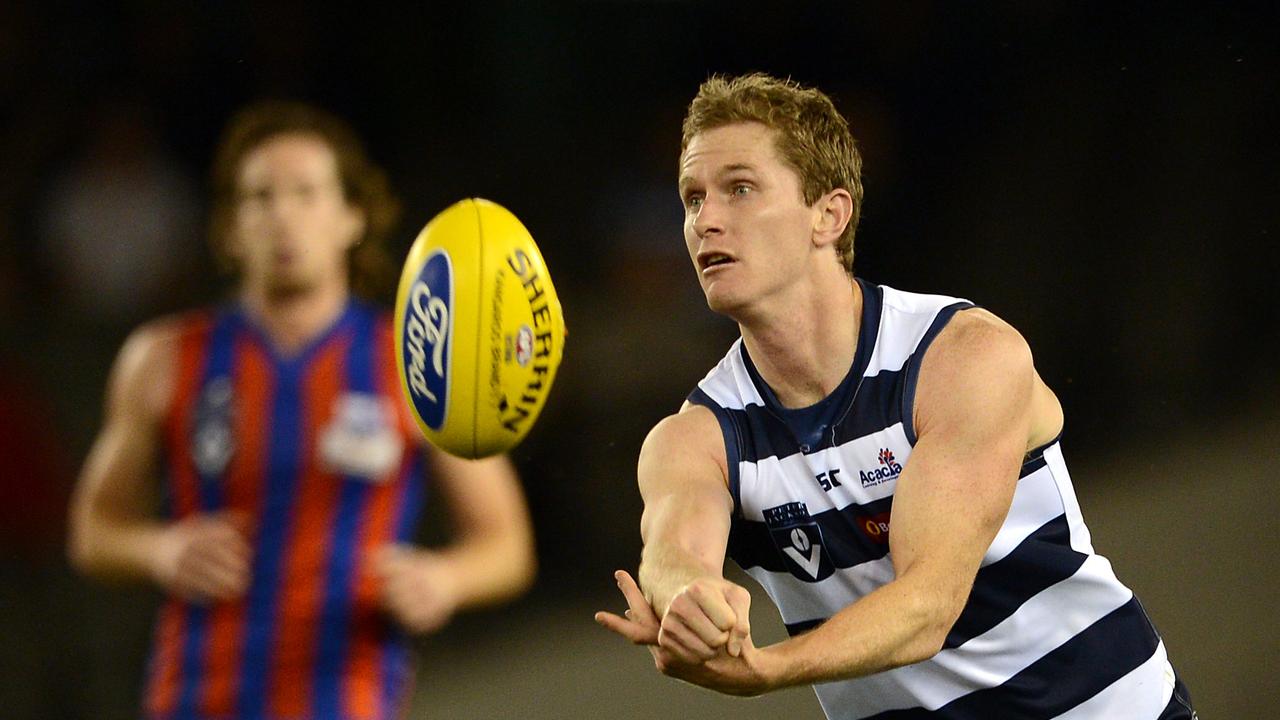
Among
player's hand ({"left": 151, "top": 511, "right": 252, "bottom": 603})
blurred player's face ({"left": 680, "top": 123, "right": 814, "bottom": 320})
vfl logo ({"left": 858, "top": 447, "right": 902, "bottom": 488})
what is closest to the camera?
vfl logo ({"left": 858, "top": 447, "right": 902, "bottom": 488})

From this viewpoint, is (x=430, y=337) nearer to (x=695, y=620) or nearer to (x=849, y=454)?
(x=849, y=454)

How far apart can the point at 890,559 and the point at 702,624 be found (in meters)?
0.66

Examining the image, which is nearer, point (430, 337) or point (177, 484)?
point (430, 337)

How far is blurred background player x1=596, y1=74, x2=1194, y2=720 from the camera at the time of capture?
236 centimetres

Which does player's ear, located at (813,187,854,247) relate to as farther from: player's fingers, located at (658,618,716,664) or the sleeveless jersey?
the sleeveless jersey

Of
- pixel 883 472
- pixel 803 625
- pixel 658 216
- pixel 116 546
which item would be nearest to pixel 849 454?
pixel 883 472

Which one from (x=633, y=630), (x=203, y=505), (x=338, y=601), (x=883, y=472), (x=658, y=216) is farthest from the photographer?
(x=658, y=216)

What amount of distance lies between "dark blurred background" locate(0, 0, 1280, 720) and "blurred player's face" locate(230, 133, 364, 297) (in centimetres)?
171

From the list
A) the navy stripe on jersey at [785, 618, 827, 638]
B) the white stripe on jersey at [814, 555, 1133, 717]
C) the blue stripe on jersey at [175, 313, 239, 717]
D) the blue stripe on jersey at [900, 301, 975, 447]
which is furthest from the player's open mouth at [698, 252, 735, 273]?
the blue stripe on jersey at [175, 313, 239, 717]

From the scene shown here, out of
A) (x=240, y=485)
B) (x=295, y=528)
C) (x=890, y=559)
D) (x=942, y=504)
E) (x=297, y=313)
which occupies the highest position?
(x=297, y=313)

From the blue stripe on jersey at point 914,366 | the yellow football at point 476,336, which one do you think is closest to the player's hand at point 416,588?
the yellow football at point 476,336

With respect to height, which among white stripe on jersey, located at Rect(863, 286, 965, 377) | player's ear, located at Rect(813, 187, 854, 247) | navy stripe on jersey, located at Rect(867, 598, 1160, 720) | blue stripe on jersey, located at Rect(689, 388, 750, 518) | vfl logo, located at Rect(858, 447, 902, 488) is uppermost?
player's ear, located at Rect(813, 187, 854, 247)

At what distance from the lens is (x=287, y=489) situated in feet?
11.0

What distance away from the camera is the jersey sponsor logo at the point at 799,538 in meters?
2.49
